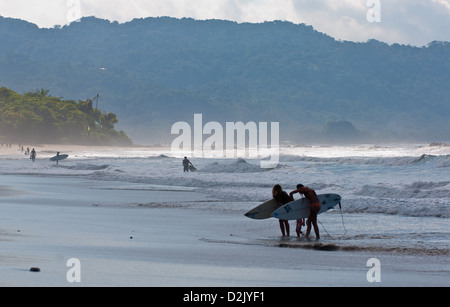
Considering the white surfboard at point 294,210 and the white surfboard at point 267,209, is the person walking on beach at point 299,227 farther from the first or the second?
the white surfboard at point 267,209

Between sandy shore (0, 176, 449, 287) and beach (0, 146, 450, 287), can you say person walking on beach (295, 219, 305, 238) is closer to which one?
beach (0, 146, 450, 287)

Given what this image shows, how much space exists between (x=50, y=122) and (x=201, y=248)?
12208cm

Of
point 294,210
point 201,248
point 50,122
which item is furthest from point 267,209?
point 50,122

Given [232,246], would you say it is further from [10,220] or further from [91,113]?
[91,113]

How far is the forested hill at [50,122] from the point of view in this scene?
123250mm

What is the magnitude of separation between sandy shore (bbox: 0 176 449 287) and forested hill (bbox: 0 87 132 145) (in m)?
105

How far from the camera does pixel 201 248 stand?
12.9 meters

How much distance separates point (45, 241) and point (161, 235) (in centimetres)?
256

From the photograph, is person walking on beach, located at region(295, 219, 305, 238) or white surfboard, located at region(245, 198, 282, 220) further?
white surfboard, located at region(245, 198, 282, 220)

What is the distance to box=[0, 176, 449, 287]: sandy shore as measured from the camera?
379 inches

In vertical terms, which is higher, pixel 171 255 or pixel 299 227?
pixel 299 227

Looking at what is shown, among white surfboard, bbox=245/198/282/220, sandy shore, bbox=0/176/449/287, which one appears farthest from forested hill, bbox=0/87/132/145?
white surfboard, bbox=245/198/282/220

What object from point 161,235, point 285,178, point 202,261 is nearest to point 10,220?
point 161,235

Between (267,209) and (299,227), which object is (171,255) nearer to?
(299,227)
